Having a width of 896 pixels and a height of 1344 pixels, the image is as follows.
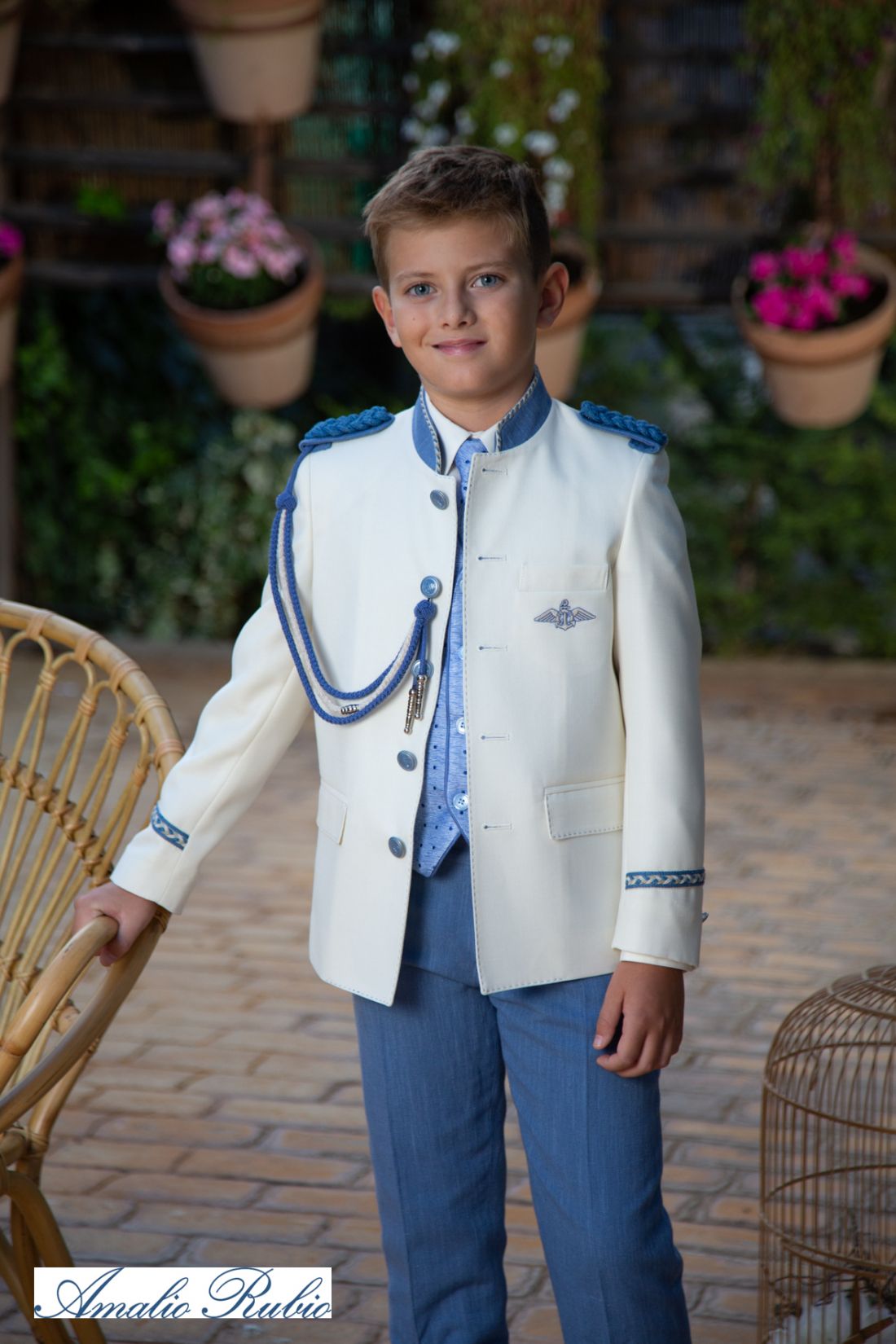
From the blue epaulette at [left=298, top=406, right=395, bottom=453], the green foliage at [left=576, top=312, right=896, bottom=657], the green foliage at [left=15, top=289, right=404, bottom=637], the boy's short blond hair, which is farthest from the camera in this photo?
the green foliage at [left=15, top=289, right=404, bottom=637]

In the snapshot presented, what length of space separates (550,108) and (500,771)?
498 cm

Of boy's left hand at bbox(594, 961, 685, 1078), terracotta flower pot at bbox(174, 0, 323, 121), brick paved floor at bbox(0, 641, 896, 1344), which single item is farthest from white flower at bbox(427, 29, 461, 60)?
boy's left hand at bbox(594, 961, 685, 1078)

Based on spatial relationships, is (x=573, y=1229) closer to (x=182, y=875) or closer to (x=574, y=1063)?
(x=574, y=1063)

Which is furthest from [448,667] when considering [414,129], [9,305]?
[414,129]

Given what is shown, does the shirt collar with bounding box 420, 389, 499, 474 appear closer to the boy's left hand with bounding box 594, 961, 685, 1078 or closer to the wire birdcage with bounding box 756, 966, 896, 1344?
the boy's left hand with bounding box 594, 961, 685, 1078

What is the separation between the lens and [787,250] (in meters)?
6.09

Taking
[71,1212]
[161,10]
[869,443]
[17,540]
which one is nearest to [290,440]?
[17,540]

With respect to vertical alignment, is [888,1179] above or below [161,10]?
below

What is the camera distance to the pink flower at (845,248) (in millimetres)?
6055

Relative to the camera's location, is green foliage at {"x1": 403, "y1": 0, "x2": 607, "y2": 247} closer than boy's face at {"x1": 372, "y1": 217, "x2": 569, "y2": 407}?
No

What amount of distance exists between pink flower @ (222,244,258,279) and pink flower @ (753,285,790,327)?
6.19ft

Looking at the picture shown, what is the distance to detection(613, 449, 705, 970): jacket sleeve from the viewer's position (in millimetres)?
1525

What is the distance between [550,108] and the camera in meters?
6.02

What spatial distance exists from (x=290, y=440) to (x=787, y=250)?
2.21 m
